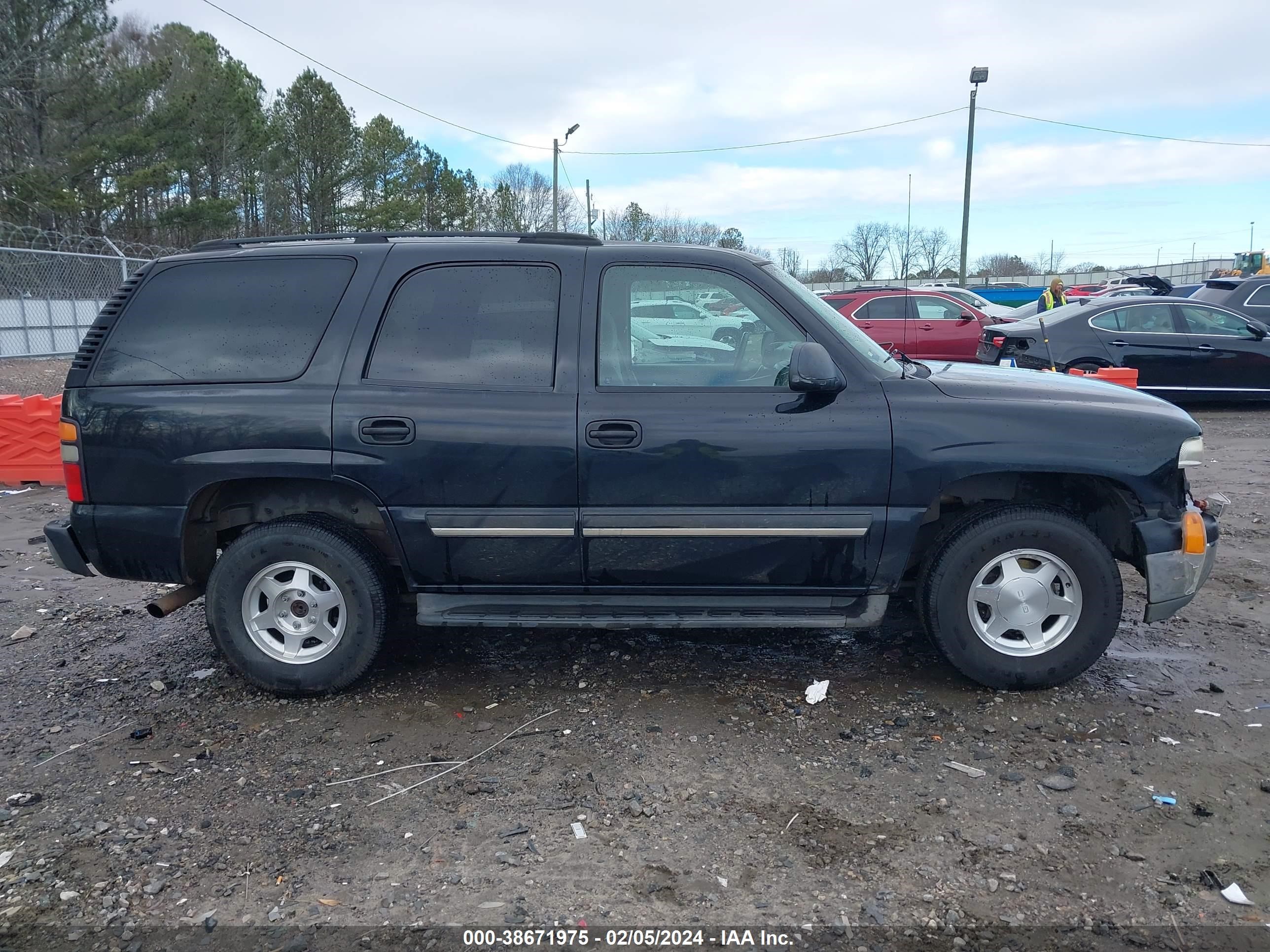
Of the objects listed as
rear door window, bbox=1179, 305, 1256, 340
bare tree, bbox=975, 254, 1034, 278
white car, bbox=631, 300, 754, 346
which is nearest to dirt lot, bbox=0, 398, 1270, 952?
white car, bbox=631, 300, 754, 346

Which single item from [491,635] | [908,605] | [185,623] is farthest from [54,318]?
[908,605]

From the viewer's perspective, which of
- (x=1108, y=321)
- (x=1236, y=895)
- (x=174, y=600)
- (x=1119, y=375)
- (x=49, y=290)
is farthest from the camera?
(x=49, y=290)

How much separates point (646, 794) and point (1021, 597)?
1878 millimetres

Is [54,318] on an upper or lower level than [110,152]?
lower

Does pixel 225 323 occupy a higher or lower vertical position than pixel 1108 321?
higher

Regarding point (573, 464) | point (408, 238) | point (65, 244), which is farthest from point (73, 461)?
point (65, 244)

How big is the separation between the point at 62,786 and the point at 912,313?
1482 centimetres

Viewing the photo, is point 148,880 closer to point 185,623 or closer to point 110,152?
point 185,623

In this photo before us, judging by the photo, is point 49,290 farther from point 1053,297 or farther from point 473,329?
point 1053,297

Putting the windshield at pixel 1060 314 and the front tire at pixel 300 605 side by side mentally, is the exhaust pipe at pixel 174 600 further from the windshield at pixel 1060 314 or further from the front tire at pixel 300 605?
the windshield at pixel 1060 314

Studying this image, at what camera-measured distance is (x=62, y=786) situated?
3.59 m

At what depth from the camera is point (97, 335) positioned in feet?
14.0

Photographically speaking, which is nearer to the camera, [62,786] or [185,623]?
[62,786]

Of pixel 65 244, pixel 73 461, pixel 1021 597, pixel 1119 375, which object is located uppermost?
pixel 65 244
